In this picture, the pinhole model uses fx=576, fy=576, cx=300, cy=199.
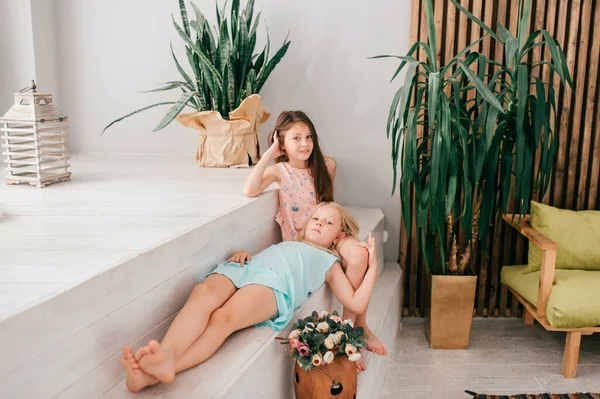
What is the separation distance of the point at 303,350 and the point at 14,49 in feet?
9.51

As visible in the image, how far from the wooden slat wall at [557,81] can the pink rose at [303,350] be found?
1.95 metres

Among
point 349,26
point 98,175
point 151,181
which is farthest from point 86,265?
point 349,26

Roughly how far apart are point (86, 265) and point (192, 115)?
185 cm

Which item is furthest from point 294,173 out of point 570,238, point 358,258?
point 570,238

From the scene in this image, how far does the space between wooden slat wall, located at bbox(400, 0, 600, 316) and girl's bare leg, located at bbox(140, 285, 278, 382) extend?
1.89 metres

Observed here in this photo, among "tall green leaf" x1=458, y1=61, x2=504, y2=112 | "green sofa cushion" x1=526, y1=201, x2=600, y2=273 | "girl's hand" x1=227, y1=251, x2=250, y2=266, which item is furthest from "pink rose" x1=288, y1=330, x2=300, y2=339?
"green sofa cushion" x1=526, y1=201, x2=600, y2=273

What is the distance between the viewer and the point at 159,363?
1.35 metres

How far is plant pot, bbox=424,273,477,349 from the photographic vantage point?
3.05m

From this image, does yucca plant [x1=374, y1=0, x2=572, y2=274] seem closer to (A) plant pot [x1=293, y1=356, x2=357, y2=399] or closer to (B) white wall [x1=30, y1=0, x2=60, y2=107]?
(A) plant pot [x1=293, y1=356, x2=357, y2=399]

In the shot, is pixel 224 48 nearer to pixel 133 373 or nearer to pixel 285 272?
pixel 285 272

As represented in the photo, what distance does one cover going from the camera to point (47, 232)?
1773 millimetres

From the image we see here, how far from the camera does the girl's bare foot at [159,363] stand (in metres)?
1.33

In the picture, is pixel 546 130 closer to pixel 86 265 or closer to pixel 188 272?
pixel 188 272

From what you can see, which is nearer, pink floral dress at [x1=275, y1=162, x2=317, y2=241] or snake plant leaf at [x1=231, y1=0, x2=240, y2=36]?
pink floral dress at [x1=275, y1=162, x2=317, y2=241]
